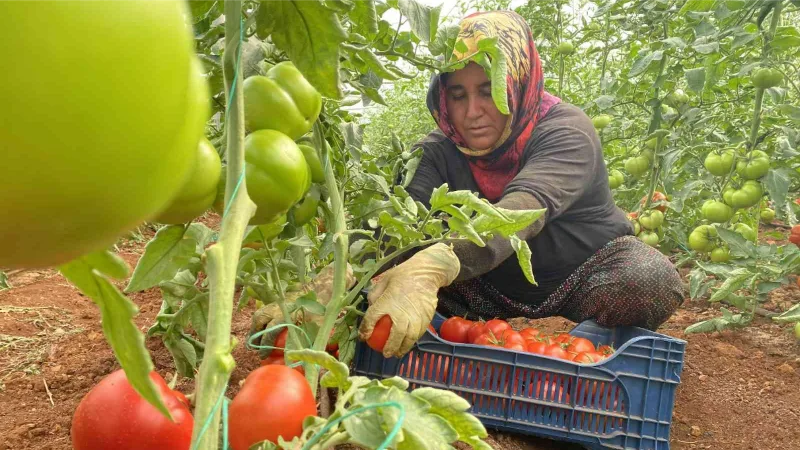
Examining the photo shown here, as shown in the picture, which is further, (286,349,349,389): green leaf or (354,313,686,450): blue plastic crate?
(354,313,686,450): blue plastic crate

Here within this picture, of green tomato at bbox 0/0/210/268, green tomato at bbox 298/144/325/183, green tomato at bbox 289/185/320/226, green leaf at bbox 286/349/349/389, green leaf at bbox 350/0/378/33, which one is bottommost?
green leaf at bbox 286/349/349/389

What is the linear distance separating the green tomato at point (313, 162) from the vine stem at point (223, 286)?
422 mm

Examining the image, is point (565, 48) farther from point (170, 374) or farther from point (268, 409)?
point (268, 409)

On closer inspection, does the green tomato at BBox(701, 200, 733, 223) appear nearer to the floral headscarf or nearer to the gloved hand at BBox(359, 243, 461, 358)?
the floral headscarf

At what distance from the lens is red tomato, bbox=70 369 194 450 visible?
73 cm

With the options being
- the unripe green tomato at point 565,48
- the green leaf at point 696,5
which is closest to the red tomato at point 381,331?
the green leaf at point 696,5

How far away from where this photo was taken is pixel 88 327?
2.06 metres

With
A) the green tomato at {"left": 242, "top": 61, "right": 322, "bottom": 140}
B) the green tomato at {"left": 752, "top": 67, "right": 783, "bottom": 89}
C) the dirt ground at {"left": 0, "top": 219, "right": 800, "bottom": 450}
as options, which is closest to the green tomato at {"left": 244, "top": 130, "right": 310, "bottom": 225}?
the green tomato at {"left": 242, "top": 61, "right": 322, "bottom": 140}

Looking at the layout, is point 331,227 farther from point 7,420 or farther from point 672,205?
point 672,205

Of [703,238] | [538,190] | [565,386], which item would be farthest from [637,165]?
[565,386]

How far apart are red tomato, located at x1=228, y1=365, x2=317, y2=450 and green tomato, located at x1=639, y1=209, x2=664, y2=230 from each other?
2728 millimetres

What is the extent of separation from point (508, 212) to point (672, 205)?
2.12m

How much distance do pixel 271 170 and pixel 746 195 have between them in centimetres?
245

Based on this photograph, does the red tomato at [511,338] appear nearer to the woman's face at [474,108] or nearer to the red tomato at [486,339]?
the red tomato at [486,339]
